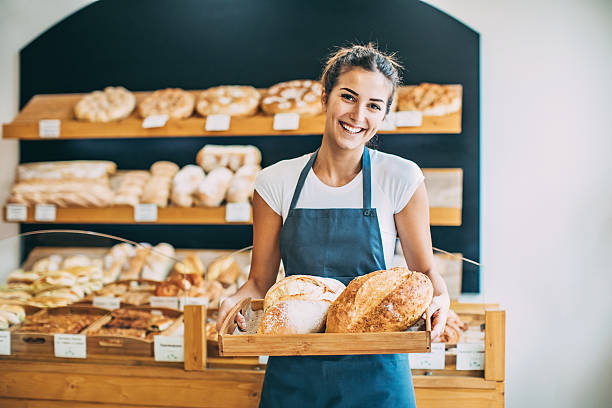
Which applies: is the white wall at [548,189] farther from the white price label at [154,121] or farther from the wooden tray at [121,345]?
the wooden tray at [121,345]

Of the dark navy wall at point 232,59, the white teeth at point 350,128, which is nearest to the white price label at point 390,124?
the dark navy wall at point 232,59

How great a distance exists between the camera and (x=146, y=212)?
9.36ft

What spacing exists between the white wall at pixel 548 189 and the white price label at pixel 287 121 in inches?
43.3

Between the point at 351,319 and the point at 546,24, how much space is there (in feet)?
8.18

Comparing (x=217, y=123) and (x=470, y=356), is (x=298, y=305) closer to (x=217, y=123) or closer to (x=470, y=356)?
(x=470, y=356)

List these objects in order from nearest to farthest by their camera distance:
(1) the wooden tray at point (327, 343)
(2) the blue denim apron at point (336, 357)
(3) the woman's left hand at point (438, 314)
Answer: 1. (1) the wooden tray at point (327, 343)
2. (3) the woman's left hand at point (438, 314)
3. (2) the blue denim apron at point (336, 357)

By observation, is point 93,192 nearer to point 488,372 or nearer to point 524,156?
point 488,372

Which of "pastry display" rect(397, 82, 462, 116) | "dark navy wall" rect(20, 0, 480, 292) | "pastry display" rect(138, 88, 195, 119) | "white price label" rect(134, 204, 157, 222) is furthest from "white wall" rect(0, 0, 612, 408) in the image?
"white price label" rect(134, 204, 157, 222)

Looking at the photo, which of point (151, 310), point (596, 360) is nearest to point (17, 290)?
point (151, 310)

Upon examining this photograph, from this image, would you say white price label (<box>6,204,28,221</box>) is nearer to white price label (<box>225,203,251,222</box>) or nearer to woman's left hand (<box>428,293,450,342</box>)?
white price label (<box>225,203,251,222</box>)

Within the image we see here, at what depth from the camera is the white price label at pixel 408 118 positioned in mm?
2617

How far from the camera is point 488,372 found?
1.90m

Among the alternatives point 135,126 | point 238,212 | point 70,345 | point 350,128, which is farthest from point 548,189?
A: point 70,345

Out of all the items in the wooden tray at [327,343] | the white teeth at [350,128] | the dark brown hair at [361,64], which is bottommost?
the wooden tray at [327,343]
